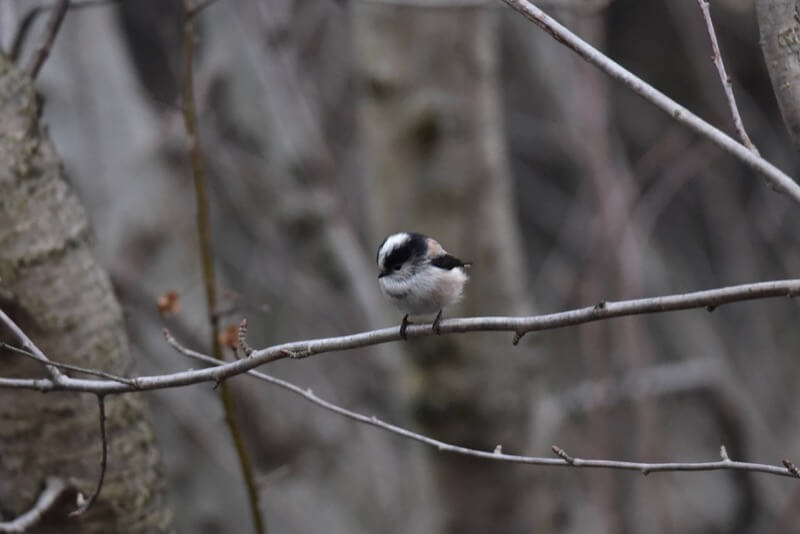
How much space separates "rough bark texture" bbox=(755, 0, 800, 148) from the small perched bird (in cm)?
83

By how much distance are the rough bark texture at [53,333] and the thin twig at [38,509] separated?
2 centimetres

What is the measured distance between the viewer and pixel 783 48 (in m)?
1.39

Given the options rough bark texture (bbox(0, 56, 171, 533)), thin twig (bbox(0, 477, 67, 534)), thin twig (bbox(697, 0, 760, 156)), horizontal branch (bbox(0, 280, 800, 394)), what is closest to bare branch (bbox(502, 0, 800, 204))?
thin twig (bbox(697, 0, 760, 156))

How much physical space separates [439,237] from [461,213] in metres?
0.11

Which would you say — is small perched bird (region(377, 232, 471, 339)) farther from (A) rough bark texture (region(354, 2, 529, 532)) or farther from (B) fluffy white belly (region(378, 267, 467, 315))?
(A) rough bark texture (region(354, 2, 529, 532))

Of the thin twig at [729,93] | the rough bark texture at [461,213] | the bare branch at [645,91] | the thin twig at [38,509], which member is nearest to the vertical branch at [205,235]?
the thin twig at [38,509]

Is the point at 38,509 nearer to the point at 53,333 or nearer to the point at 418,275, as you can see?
the point at 53,333

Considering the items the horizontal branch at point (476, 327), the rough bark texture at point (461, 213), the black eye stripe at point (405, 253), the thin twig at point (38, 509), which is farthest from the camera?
the rough bark texture at point (461, 213)

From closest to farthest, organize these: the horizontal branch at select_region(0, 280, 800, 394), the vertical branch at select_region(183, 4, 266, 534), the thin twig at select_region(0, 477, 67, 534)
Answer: the horizontal branch at select_region(0, 280, 800, 394), the thin twig at select_region(0, 477, 67, 534), the vertical branch at select_region(183, 4, 266, 534)

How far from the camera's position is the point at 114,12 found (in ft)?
15.9

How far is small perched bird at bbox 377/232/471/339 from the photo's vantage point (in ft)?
6.58

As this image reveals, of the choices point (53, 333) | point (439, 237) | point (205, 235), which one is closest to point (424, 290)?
point (205, 235)

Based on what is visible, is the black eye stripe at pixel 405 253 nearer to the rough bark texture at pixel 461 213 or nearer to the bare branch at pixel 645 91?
the bare branch at pixel 645 91

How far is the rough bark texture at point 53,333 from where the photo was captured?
71.6 inches
